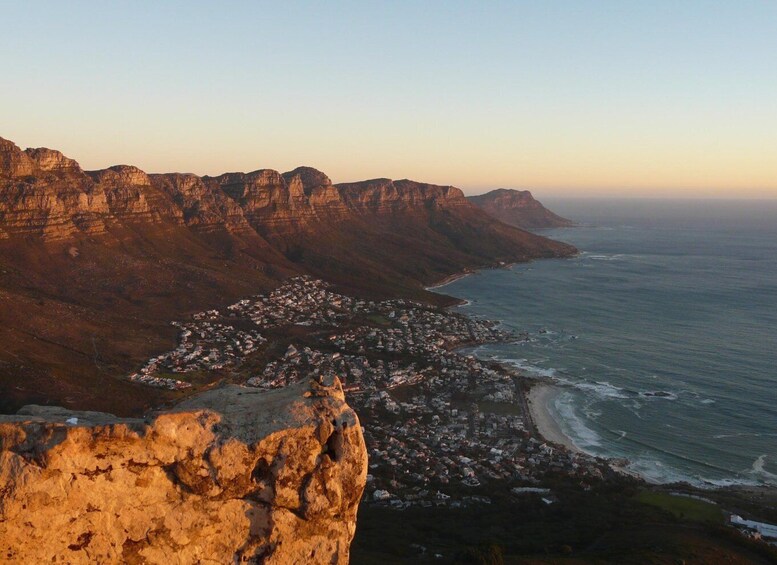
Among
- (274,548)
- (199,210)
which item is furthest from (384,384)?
(199,210)

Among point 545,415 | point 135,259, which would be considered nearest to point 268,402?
point 545,415

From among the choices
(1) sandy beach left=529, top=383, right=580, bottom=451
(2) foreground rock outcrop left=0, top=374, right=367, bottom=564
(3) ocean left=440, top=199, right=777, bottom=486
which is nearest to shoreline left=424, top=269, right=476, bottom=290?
(3) ocean left=440, top=199, right=777, bottom=486

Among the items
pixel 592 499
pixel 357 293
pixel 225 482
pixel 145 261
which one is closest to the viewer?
pixel 225 482

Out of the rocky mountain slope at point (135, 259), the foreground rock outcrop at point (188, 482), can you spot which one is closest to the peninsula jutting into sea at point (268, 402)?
the foreground rock outcrop at point (188, 482)

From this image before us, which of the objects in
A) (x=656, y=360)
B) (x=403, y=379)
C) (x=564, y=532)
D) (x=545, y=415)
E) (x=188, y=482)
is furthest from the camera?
(x=656, y=360)

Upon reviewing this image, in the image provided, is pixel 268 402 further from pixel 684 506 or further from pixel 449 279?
pixel 449 279

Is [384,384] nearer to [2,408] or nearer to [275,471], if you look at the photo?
[2,408]
